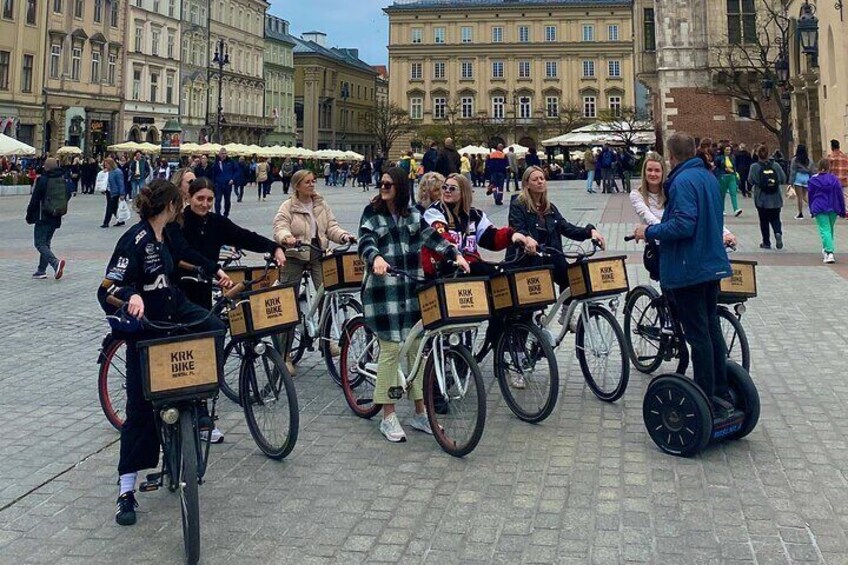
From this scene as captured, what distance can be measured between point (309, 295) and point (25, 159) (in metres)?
47.7

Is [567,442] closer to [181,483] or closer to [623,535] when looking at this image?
[623,535]

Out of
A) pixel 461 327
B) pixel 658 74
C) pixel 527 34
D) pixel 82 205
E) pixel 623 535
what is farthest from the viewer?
pixel 527 34

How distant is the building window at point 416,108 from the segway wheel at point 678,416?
3511 inches

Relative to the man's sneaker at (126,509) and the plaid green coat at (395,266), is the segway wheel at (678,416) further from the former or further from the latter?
the man's sneaker at (126,509)

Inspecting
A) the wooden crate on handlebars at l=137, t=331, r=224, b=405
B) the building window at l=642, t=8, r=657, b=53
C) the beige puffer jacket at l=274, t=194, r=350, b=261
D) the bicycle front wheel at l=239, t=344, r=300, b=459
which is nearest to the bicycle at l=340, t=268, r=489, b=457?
the bicycle front wheel at l=239, t=344, r=300, b=459

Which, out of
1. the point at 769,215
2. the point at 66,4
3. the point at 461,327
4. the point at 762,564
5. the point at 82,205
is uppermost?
the point at 66,4

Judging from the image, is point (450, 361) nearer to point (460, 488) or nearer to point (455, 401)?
point (455, 401)

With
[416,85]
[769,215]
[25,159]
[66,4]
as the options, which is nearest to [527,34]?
[416,85]

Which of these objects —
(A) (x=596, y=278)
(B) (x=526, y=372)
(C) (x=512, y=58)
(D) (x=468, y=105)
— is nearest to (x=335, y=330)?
(B) (x=526, y=372)

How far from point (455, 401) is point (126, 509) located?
202cm

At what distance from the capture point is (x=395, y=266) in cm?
549

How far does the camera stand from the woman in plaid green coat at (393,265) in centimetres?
541

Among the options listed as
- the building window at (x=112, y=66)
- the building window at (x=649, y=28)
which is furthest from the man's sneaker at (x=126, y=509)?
the building window at (x=112, y=66)

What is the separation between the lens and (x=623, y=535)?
13.4 feet
